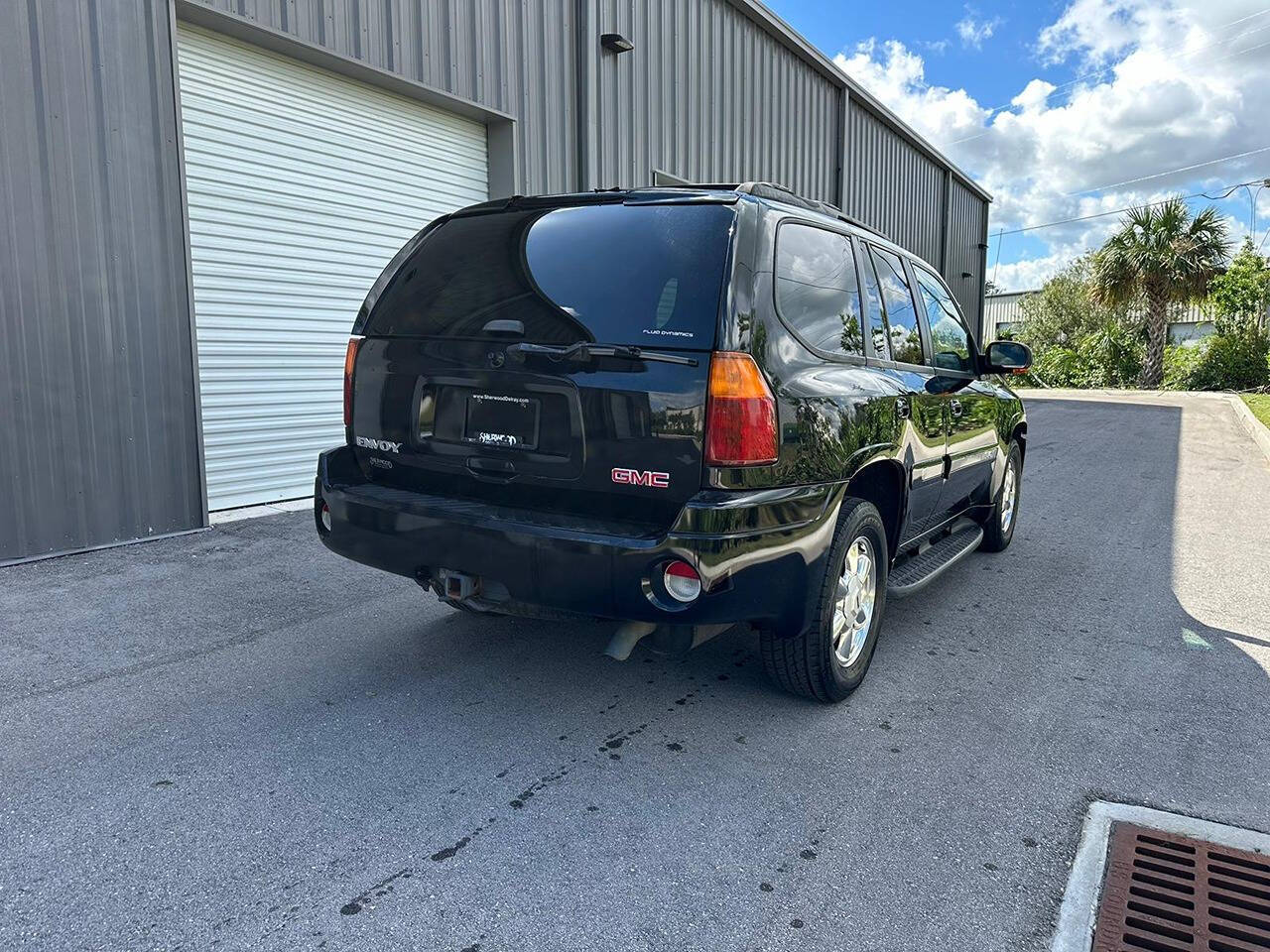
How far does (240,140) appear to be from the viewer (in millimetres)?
7227

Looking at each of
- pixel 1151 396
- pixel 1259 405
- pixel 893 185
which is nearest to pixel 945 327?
pixel 893 185

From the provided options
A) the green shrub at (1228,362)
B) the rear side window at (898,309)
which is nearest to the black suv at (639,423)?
the rear side window at (898,309)

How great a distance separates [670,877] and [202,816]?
143 cm

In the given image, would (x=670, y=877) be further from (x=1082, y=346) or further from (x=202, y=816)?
(x=1082, y=346)

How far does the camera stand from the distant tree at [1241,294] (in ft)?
90.5

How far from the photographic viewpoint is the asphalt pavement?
2.37 metres

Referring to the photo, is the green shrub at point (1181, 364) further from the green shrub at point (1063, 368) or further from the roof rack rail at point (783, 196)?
the roof rack rail at point (783, 196)

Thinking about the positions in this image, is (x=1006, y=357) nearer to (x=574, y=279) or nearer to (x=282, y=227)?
(x=574, y=279)

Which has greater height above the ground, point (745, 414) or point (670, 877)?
point (745, 414)

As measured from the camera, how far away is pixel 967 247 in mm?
28016

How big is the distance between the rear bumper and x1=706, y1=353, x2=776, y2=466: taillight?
0.13 metres

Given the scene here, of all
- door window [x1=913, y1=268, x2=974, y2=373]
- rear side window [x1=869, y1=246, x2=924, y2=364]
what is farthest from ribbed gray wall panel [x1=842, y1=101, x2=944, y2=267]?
rear side window [x1=869, y1=246, x2=924, y2=364]

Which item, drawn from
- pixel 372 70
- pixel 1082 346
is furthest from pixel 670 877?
pixel 1082 346

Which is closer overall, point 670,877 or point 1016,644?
point 670,877
